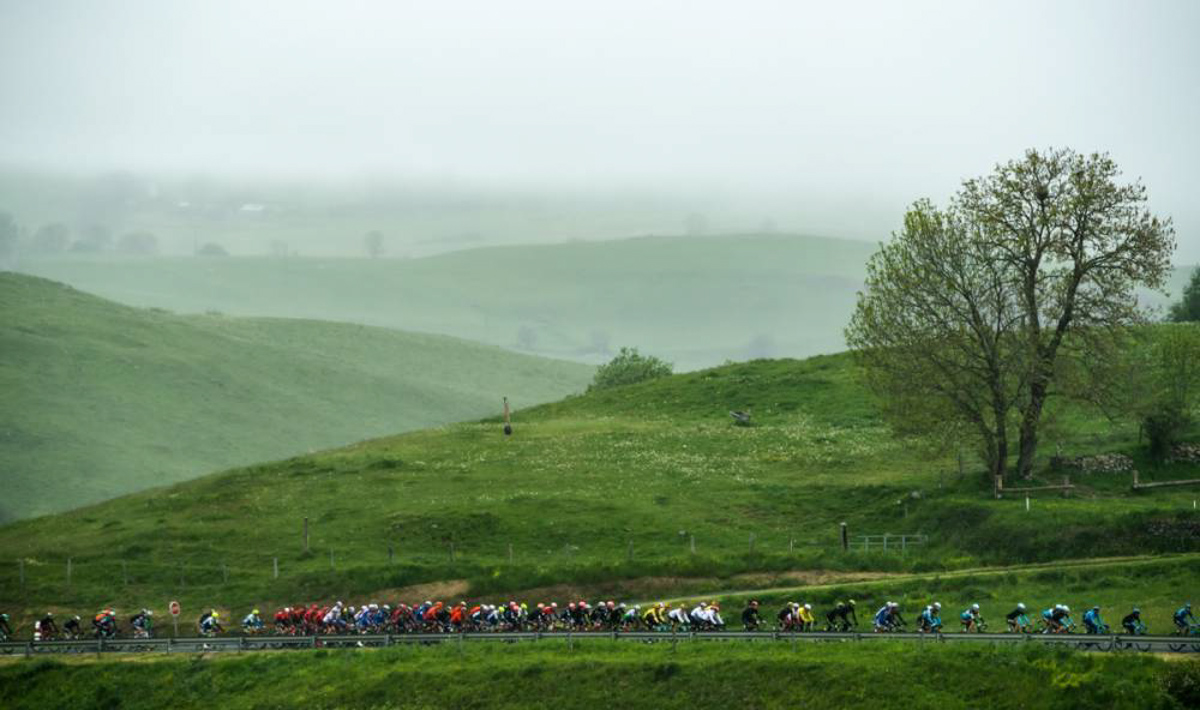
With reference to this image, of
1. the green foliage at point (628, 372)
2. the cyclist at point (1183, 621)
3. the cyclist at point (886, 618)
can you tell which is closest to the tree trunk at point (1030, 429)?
the cyclist at point (886, 618)

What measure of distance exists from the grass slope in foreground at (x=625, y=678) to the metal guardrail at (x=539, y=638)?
3.46 feet

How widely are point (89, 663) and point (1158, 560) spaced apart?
182ft

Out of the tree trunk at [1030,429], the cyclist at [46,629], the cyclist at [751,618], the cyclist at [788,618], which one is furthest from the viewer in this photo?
the tree trunk at [1030,429]

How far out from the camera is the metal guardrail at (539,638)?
56.8 meters

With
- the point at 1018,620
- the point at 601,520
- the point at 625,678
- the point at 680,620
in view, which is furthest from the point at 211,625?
the point at 1018,620

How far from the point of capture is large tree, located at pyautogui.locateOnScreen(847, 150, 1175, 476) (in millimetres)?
89062

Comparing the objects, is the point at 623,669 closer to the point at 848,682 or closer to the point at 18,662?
the point at 848,682

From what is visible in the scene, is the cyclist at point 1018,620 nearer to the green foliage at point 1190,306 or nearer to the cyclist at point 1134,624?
the cyclist at point 1134,624

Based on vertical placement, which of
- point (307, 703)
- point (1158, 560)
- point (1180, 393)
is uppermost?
point (1180, 393)

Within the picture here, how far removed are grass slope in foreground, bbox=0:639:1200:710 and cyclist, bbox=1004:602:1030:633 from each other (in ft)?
7.47

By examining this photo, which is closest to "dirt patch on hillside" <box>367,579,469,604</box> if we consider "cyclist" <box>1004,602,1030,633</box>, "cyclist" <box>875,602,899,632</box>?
"cyclist" <box>875,602,899,632</box>

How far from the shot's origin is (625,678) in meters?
63.6

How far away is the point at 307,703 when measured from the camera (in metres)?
67.8

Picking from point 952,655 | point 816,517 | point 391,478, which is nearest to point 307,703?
point 952,655
